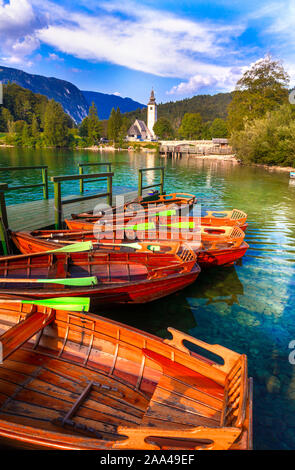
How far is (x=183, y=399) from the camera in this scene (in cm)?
361

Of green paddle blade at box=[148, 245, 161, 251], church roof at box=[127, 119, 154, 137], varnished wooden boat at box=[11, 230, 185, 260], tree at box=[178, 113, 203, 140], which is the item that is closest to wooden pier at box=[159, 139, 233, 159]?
tree at box=[178, 113, 203, 140]

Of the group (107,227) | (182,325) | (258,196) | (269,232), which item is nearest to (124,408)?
(182,325)

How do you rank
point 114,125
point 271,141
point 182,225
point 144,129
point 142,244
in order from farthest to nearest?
point 144,129 → point 114,125 → point 271,141 → point 182,225 → point 142,244

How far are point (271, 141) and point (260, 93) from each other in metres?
22.9

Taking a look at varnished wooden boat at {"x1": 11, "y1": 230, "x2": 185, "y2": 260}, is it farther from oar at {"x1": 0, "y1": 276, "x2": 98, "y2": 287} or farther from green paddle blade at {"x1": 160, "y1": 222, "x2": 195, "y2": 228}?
green paddle blade at {"x1": 160, "y1": 222, "x2": 195, "y2": 228}

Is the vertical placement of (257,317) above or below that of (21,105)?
below

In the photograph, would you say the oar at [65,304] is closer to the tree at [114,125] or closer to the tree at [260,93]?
the tree at [260,93]

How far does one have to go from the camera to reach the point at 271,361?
5.59 m

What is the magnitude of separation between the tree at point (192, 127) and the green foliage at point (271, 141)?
7776 cm

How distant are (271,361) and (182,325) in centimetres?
211

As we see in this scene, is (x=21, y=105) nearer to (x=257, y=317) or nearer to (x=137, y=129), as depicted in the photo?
(x=137, y=129)

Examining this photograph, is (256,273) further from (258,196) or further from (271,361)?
(258,196)

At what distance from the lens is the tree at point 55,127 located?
4409 inches

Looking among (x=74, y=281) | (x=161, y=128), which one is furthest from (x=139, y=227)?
(x=161, y=128)
